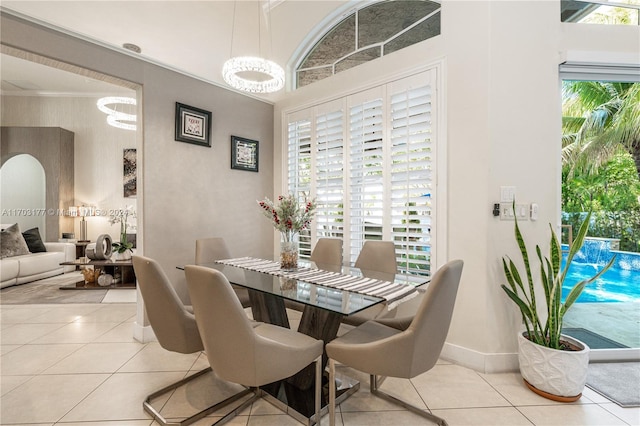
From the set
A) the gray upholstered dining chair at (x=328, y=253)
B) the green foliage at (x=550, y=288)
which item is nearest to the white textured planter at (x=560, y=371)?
the green foliage at (x=550, y=288)

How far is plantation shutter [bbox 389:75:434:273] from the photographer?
2584 mm

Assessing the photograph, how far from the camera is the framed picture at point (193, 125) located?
9.91ft

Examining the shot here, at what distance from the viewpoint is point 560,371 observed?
191 centimetres

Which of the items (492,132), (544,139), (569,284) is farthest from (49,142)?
Answer: (569,284)

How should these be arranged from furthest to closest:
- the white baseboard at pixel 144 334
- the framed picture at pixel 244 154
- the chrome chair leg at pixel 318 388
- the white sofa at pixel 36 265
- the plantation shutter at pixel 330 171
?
the white sofa at pixel 36 265 < the framed picture at pixel 244 154 < the plantation shutter at pixel 330 171 < the white baseboard at pixel 144 334 < the chrome chair leg at pixel 318 388

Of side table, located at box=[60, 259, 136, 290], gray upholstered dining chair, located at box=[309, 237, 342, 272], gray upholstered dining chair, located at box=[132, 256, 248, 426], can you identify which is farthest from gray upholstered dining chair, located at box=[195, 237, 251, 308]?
side table, located at box=[60, 259, 136, 290]

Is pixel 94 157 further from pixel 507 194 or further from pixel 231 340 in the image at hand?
pixel 507 194

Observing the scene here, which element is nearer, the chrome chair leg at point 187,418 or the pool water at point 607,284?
the chrome chair leg at point 187,418

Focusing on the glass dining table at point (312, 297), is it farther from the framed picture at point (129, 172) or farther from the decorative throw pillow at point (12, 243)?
the framed picture at point (129, 172)

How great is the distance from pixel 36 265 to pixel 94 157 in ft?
8.53

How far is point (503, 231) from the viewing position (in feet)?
7.47

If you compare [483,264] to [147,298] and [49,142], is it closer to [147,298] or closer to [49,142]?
[147,298]

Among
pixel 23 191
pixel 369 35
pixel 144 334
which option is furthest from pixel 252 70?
pixel 23 191

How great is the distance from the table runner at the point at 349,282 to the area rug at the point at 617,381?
1502mm
